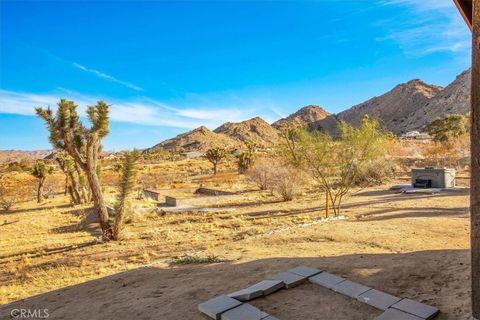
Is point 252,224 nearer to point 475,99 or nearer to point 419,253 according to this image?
point 419,253

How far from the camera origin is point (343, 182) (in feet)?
48.8

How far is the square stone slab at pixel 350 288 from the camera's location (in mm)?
5204

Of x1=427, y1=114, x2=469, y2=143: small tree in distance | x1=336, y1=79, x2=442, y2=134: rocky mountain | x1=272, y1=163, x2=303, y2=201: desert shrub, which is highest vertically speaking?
x1=336, y1=79, x2=442, y2=134: rocky mountain

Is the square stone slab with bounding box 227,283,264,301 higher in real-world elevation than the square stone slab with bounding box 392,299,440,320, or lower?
lower

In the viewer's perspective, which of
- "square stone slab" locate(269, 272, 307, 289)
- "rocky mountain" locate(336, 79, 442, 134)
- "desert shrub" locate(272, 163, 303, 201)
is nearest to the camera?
"square stone slab" locate(269, 272, 307, 289)

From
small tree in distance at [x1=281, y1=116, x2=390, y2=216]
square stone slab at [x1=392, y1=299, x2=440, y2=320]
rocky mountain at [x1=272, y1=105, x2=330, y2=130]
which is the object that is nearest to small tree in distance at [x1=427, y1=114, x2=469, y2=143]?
small tree in distance at [x1=281, y1=116, x2=390, y2=216]

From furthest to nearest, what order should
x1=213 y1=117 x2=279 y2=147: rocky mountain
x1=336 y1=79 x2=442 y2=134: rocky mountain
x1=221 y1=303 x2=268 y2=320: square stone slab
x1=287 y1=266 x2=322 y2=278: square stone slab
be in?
x1=213 y1=117 x2=279 y2=147: rocky mountain < x1=336 y1=79 x2=442 y2=134: rocky mountain < x1=287 y1=266 x2=322 y2=278: square stone slab < x1=221 y1=303 x2=268 y2=320: square stone slab

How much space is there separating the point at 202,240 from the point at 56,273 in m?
4.66

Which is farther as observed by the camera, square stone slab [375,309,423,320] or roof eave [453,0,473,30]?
roof eave [453,0,473,30]

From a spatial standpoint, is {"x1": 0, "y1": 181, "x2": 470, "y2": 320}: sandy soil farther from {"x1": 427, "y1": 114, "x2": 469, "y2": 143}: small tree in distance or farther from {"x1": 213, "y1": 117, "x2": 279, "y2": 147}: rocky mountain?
{"x1": 213, "y1": 117, "x2": 279, "y2": 147}: rocky mountain

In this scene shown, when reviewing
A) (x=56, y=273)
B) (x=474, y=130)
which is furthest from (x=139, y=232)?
(x=474, y=130)

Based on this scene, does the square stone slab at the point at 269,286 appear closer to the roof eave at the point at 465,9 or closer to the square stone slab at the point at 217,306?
the square stone slab at the point at 217,306

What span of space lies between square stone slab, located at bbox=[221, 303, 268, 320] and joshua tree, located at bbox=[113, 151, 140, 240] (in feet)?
34.7

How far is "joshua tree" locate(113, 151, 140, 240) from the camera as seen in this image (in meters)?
14.2
